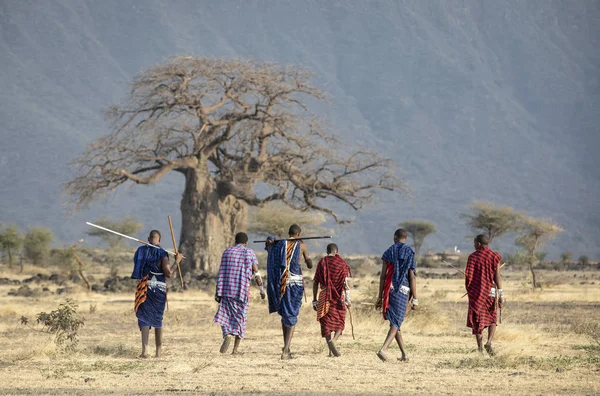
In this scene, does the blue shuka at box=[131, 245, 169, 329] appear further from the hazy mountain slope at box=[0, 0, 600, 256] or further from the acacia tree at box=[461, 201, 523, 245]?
the hazy mountain slope at box=[0, 0, 600, 256]

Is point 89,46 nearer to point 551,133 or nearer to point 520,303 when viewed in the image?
point 551,133

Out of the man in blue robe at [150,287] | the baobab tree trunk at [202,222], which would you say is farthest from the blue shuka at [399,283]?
the baobab tree trunk at [202,222]

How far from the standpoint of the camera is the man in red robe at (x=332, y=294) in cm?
1484

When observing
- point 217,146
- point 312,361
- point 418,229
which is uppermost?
point 418,229

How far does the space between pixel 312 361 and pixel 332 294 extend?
4.02 ft

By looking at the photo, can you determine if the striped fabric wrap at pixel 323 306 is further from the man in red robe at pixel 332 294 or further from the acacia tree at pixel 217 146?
the acacia tree at pixel 217 146

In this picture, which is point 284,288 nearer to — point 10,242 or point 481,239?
point 481,239

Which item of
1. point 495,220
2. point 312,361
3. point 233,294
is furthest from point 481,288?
point 495,220

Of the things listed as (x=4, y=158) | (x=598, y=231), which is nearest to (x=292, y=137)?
(x=598, y=231)

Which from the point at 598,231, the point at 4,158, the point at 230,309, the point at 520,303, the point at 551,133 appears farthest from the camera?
the point at 551,133

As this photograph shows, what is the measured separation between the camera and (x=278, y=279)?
14.8 meters

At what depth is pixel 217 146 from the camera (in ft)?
130

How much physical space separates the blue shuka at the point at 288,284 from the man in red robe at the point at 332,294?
10.7 inches

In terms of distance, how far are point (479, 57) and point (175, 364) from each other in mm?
184309
